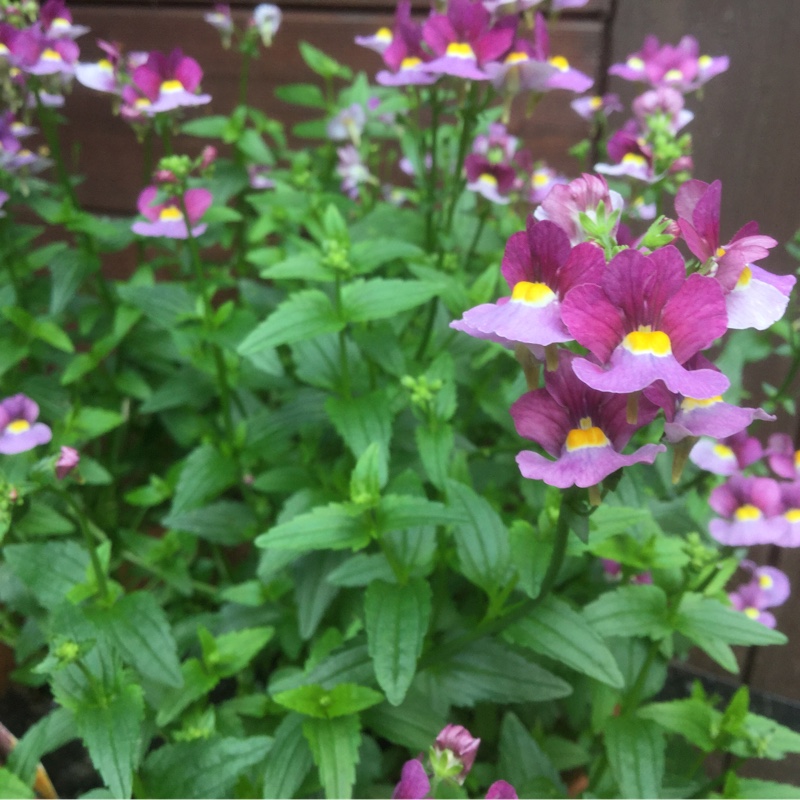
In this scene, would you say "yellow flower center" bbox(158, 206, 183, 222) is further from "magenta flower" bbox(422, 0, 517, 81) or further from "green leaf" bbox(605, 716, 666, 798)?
"green leaf" bbox(605, 716, 666, 798)

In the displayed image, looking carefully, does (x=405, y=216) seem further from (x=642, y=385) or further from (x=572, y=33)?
(x=642, y=385)

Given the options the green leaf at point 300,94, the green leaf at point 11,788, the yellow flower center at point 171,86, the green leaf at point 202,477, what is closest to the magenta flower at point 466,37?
the yellow flower center at point 171,86

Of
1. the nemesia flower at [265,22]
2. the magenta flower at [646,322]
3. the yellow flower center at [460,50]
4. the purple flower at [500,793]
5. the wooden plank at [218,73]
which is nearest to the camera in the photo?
the magenta flower at [646,322]

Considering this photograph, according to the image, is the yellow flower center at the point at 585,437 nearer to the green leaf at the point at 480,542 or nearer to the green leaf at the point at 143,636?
the green leaf at the point at 480,542

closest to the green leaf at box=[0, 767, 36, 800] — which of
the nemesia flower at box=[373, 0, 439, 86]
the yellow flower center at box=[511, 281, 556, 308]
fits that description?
the yellow flower center at box=[511, 281, 556, 308]

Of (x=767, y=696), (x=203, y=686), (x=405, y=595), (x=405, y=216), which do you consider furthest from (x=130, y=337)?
(x=767, y=696)

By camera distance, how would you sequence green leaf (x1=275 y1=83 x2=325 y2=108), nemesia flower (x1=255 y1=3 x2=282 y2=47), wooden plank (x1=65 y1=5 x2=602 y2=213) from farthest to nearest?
wooden plank (x1=65 y1=5 x2=602 y2=213) → green leaf (x1=275 y1=83 x2=325 y2=108) → nemesia flower (x1=255 y1=3 x2=282 y2=47)

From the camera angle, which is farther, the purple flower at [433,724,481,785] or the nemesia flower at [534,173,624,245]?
the purple flower at [433,724,481,785]
